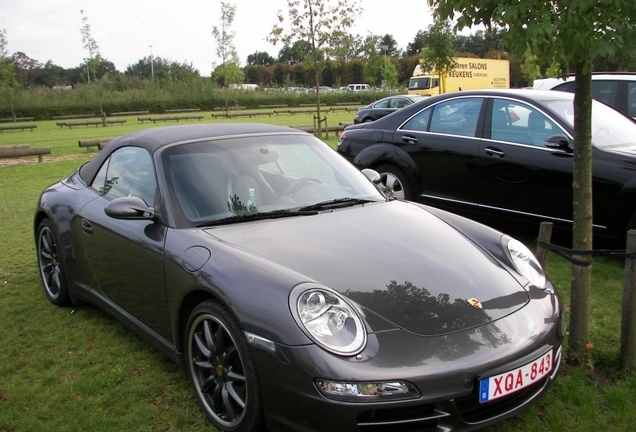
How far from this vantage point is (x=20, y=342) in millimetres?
4207

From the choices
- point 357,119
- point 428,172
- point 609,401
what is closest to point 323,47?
point 357,119

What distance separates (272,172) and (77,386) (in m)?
1.70

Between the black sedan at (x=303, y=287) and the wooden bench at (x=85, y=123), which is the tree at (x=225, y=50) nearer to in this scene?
the wooden bench at (x=85, y=123)

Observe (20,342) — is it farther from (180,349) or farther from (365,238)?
(365,238)

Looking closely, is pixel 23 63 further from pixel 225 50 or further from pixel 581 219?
pixel 581 219

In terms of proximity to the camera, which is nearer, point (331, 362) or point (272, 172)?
point (331, 362)

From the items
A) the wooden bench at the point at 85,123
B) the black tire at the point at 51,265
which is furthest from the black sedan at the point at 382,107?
the black tire at the point at 51,265

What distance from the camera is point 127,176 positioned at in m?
4.10

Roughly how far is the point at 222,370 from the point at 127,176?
5.84 ft

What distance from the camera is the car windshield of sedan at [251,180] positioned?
349 cm

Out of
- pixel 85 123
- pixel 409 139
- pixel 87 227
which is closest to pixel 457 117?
pixel 409 139

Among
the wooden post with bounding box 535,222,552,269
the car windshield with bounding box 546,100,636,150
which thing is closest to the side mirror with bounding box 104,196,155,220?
the wooden post with bounding box 535,222,552,269

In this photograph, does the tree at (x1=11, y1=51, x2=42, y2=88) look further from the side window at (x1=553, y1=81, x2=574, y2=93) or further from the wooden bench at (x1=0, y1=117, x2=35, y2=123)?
the side window at (x1=553, y1=81, x2=574, y2=93)

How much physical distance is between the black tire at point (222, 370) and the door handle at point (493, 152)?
3.95m
